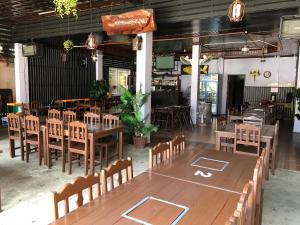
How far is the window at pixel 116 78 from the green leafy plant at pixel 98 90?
2075 millimetres

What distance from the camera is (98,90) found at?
34.4 ft

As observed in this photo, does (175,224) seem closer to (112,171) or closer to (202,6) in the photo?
(112,171)

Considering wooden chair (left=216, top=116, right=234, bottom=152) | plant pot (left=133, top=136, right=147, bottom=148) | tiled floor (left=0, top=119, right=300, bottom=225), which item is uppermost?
wooden chair (left=216, top=116, right=234, bottom=152)

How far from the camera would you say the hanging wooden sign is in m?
4.93

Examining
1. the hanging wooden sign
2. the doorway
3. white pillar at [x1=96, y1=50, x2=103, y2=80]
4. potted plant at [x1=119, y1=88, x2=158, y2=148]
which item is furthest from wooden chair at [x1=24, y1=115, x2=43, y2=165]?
the doorway

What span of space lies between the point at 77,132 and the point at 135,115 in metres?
2.11

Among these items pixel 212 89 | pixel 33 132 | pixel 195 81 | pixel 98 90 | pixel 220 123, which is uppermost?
pixel 195 81

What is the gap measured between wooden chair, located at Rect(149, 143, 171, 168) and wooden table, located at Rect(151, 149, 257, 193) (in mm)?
83

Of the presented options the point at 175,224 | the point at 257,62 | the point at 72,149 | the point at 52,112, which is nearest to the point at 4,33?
the point at 52,112

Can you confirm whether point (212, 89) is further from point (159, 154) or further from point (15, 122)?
point (159, 154)

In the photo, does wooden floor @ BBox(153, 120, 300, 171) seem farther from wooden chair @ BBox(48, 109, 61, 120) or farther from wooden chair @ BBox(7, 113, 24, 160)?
wooden chair @ BBox(7, 113, 24, 160)

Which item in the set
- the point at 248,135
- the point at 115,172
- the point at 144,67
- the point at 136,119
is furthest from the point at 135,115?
the point at 115,172

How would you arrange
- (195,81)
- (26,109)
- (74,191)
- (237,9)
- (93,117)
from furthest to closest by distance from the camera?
1. (195,81)
2. (26,109)
3. (93,117)
4. (237,9)
5. (74,191)

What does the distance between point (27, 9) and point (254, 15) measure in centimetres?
550
